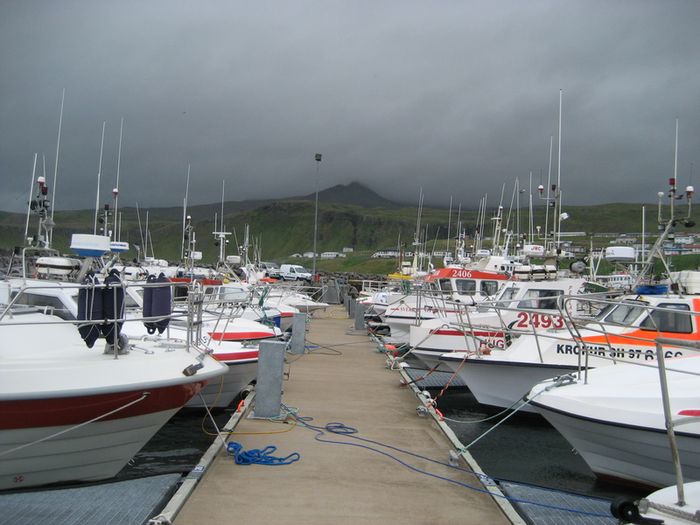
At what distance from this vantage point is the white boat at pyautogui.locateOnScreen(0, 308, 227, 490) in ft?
18.1

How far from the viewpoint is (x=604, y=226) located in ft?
525

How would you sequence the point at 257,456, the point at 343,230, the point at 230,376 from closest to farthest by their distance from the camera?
the point at 257,456, the point at 230,376, the point at 343,230

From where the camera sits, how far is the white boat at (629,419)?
6.16 meters

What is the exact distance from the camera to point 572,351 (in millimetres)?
10164

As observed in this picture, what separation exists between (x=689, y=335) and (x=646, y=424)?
12.3 feet

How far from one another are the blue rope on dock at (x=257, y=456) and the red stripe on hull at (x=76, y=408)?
93cm

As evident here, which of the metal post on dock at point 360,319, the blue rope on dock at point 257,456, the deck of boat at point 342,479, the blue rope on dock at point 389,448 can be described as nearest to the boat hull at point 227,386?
the deck of boat at point 342,479

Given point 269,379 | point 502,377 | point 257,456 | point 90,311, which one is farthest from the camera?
point 502,377

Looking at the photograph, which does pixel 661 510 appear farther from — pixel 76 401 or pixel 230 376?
pixel 230 376

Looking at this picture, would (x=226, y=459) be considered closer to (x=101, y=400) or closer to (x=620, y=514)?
(x=101, y=400)

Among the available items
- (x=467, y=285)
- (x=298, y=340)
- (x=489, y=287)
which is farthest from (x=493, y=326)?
(x=467, y=285)

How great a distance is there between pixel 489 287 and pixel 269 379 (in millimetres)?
11078

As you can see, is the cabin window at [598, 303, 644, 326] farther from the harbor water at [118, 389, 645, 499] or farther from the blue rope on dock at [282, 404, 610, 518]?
the blue rope on dock at [282, 404, 610, 518]

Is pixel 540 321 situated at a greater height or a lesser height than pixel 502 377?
greater
